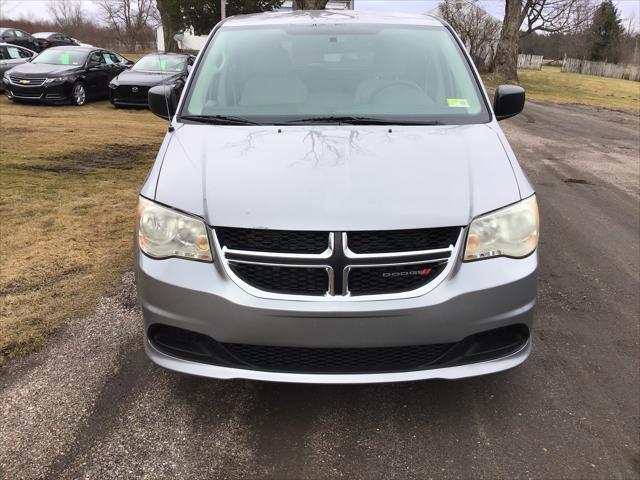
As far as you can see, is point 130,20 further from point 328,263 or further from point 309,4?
point 328,263

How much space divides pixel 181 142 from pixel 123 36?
178 ft

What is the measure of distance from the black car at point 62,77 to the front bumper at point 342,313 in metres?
13.3

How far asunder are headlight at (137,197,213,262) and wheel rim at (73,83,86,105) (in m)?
13.4

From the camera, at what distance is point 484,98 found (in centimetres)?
345

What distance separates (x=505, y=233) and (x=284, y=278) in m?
1.03

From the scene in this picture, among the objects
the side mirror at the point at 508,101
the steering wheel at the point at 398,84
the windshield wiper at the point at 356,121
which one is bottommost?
the windshield wiper at the point at 356,121

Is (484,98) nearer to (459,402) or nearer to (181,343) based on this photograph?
(459,402)

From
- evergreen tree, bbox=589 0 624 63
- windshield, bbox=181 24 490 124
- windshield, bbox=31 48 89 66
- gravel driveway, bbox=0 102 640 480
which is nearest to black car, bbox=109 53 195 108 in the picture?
windshield, bbox=31 48 89 66

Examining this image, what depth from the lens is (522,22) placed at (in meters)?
34.1

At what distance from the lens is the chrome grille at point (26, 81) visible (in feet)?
44.5

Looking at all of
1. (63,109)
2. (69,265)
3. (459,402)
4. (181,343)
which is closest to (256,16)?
(69,265)

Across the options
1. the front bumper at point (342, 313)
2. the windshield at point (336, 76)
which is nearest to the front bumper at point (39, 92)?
the windshield at point (336, 76)

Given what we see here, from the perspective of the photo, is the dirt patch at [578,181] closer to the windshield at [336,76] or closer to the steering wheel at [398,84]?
the windshield at [336,76]

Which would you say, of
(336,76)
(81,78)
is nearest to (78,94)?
(81,78)
